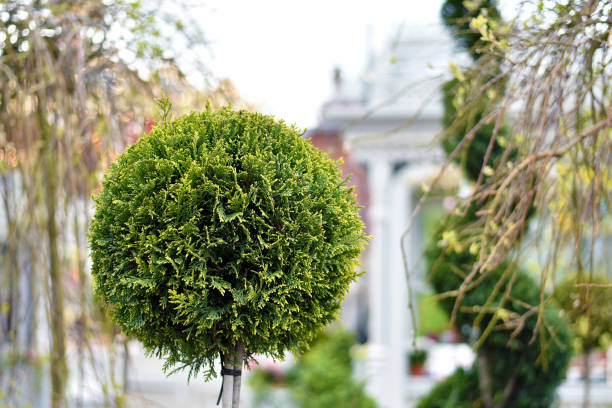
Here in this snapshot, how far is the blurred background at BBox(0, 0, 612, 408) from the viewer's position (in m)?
2.40

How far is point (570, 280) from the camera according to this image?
Result: 17.7 feet

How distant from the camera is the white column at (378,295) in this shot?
6078 millimetres

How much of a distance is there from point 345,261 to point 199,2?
5.33ft

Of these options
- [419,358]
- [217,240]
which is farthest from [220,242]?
[419,358]

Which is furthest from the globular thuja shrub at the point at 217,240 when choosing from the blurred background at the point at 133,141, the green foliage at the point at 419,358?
Result: the green foliage at the point at 419,358

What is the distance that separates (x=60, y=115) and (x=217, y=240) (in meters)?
1.18

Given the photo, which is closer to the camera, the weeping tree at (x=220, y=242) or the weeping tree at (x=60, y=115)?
the weeping tree at (x=220, y=242)

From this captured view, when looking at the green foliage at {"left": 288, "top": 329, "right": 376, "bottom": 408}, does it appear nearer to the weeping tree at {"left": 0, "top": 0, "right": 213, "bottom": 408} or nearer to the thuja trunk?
the weeping tree at {"left": 0, "top": 0, "right": 213, "bottom": 408}

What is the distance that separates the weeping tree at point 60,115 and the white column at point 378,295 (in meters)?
3.83

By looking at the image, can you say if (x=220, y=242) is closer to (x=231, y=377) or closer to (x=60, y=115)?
(x=231, y=377)

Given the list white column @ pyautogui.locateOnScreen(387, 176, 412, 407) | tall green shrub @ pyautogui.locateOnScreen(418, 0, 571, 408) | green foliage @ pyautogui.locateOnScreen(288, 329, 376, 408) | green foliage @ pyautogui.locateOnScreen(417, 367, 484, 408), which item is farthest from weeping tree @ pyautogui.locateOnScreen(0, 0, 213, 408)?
white column @ pyautogui.locateOnScreen(387, 176, 412, 407)

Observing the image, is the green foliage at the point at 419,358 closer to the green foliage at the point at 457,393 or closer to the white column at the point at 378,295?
the white column at the point at 378,295

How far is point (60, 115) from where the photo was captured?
2418 mm

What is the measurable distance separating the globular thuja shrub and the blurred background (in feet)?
1.02
